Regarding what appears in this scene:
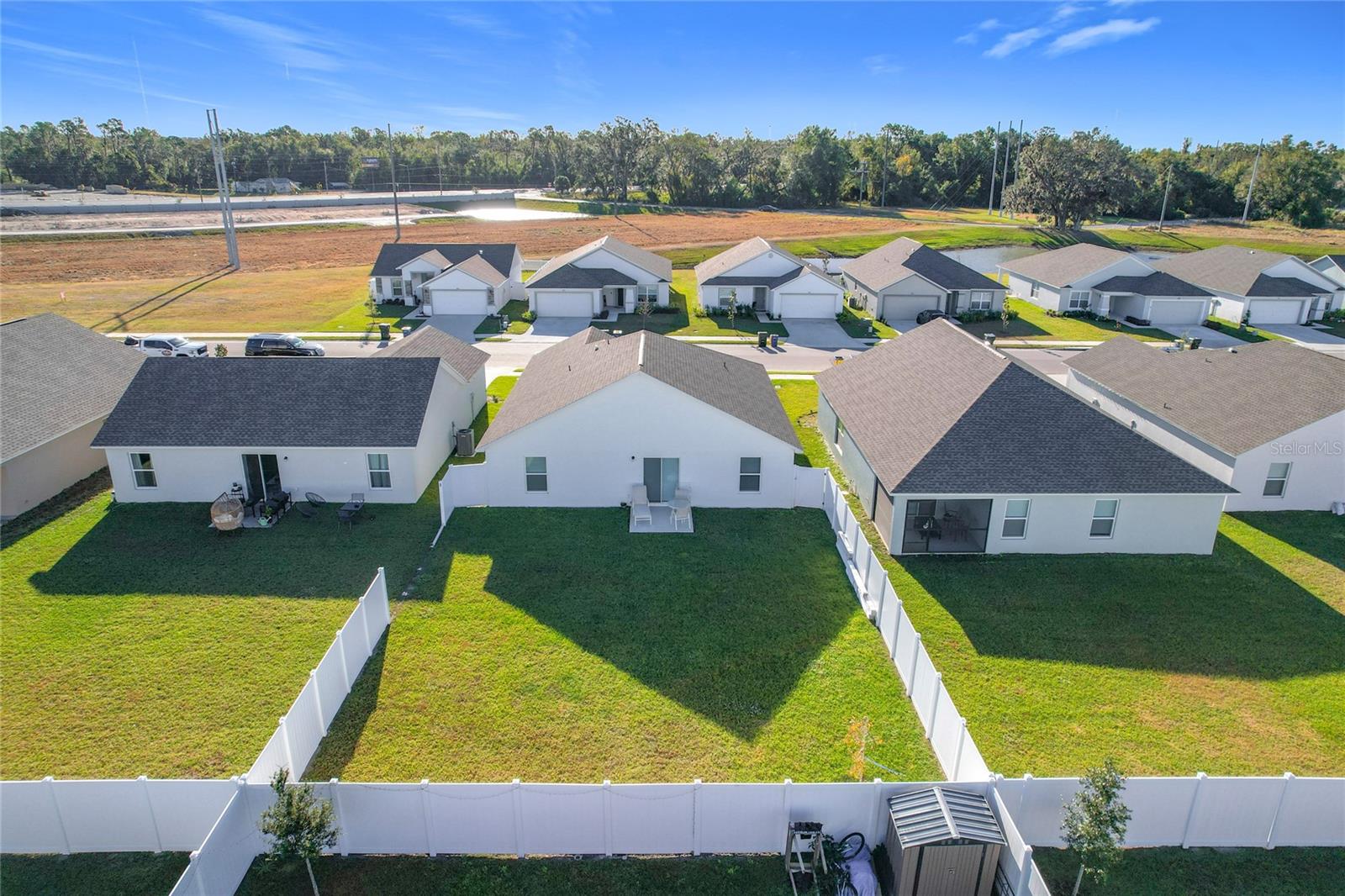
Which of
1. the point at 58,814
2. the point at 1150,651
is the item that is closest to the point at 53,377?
the point at 58,814

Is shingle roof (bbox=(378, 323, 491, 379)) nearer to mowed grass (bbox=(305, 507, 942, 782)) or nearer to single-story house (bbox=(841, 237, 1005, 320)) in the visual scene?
mowed grass (bbox=(305, 507, 942, 782))

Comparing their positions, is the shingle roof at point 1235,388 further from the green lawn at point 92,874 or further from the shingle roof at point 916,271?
the green lawn at point 92,874

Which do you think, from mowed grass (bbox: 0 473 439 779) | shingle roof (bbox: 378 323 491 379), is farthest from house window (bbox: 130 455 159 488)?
shingle roof (bbox: 378 323 491 379)

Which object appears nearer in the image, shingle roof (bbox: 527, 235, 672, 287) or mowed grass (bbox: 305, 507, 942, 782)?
mowed grass (bbox: 305, 507, 942, 782)

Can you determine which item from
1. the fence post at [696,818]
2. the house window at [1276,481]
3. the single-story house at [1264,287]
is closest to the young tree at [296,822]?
the fence post at [696,818]

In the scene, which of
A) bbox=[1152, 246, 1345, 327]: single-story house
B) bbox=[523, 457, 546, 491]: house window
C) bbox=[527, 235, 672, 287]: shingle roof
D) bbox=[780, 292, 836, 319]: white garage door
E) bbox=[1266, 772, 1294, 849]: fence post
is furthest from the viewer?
bbox=[527, 235, 672, 287]: shingle roof

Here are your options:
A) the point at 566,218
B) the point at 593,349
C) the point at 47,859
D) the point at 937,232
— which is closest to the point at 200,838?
the point at 47,859
